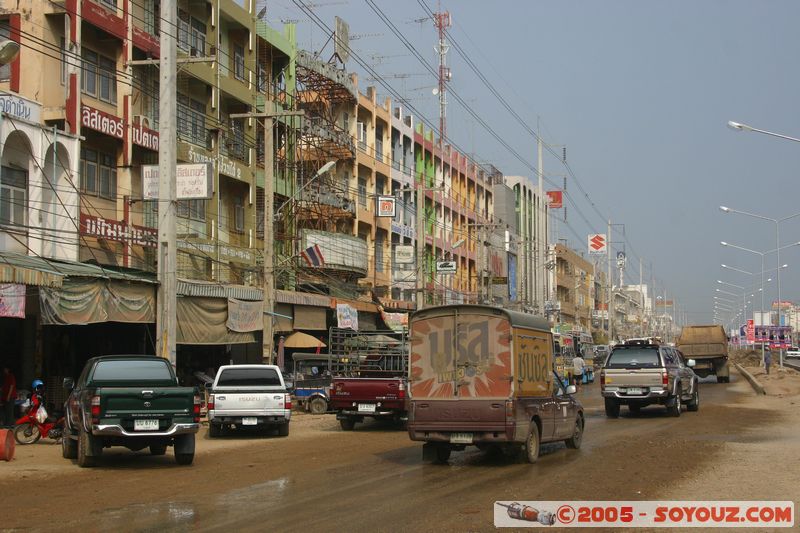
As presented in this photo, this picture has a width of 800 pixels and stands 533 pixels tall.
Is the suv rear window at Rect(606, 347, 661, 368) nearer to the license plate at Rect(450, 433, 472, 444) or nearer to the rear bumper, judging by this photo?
the license plate at Rect(450, 433, 472, 444)

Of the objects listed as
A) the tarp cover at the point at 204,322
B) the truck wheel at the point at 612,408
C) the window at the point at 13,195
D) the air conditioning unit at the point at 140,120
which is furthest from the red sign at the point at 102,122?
the truck wheel at the point at 612,408

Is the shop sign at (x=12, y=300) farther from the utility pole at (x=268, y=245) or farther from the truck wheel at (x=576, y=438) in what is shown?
the truck wheel at (x=576, y=438)

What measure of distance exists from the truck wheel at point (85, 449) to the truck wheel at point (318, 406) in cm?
1473

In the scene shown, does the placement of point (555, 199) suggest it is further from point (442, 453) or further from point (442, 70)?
point (442, 453)

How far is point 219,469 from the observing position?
16.1m

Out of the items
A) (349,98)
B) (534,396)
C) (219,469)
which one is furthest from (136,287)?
(349,98)

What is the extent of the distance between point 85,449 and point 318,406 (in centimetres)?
1513

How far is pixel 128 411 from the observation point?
15984 mm

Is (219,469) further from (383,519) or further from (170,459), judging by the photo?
(383,519)

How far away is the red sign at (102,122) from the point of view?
29431 mm

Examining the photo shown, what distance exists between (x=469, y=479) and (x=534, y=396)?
9.98 feet

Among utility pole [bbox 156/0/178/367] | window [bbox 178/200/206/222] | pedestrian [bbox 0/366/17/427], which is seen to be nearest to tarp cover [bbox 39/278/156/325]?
utility pole [bbox 156/0/178/367]

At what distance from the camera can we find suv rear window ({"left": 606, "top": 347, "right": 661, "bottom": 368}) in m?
27.9

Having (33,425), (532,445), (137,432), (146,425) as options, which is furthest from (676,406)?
(33,425)
